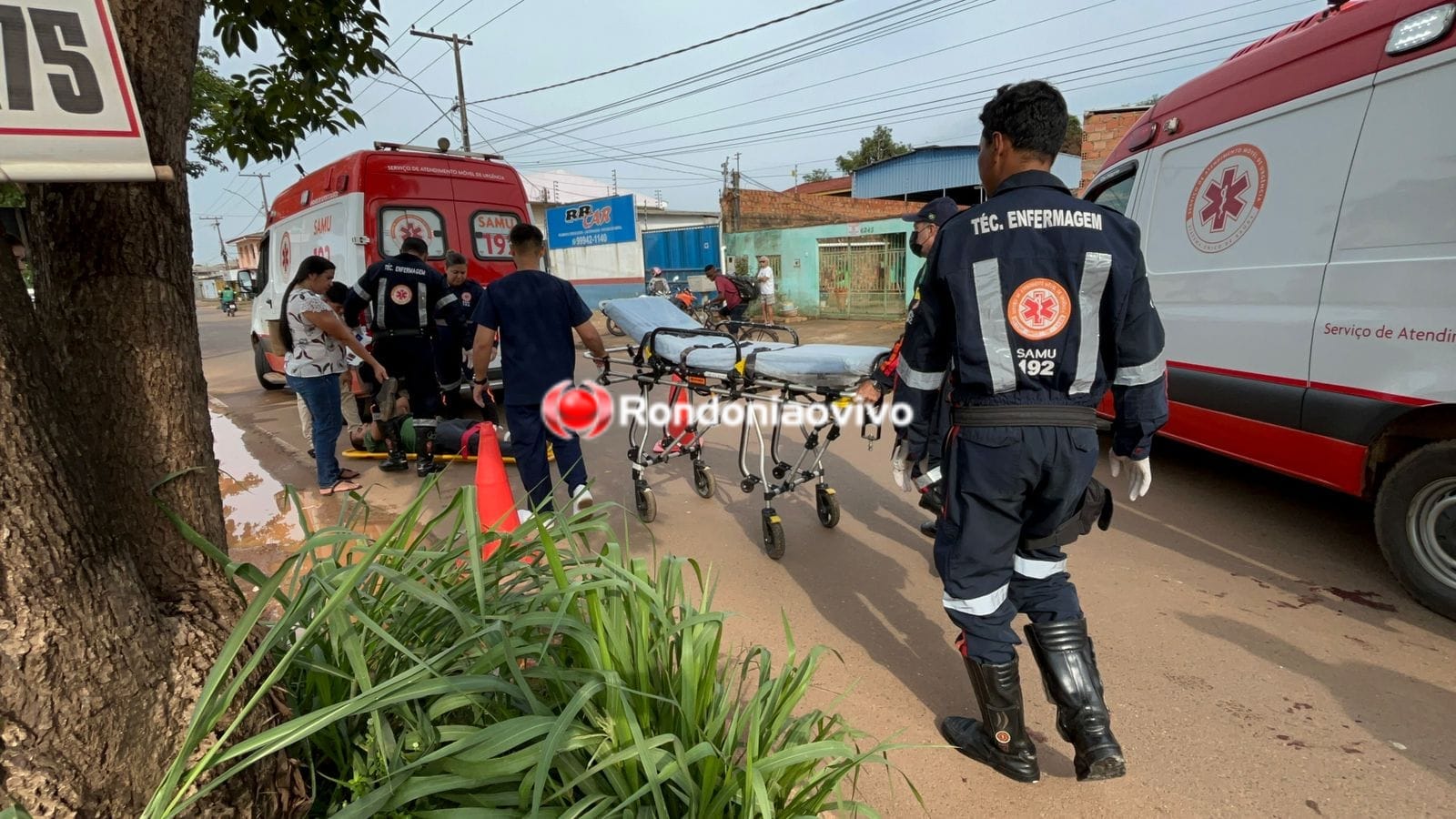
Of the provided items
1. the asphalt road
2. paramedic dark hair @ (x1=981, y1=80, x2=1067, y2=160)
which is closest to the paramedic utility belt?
the asphalt road

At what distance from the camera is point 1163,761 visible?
2.12m

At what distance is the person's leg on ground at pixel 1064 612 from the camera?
196cm

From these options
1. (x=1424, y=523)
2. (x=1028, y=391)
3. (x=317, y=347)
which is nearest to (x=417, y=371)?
(x=317, y=347)

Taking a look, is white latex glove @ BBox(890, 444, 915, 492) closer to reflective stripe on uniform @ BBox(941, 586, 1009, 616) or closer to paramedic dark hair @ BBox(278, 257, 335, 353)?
reflective stripe on uniform @ BBox(941, 586, 1009, 616)

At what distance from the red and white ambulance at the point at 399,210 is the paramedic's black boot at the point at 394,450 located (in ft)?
5.11

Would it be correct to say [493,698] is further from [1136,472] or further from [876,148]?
[876,148]

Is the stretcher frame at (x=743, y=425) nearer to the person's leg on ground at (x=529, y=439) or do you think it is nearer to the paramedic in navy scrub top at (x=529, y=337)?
the paramedic in navy scrub top at (x=529, y=337)

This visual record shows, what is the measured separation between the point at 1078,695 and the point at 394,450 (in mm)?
5155

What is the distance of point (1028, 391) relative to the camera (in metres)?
1.97

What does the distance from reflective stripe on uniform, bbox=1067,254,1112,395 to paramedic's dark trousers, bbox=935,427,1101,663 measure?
0.50 ft

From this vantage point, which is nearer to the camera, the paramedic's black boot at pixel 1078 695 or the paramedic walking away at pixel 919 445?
the paramedic's black boot at pixel 1078 695

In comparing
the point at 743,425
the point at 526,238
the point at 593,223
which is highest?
the point at 593,223

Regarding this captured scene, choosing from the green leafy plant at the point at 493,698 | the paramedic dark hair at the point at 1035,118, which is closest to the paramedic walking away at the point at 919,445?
the paramedic dark hair at the point at 1035,118

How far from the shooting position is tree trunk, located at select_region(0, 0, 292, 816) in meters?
1.08
